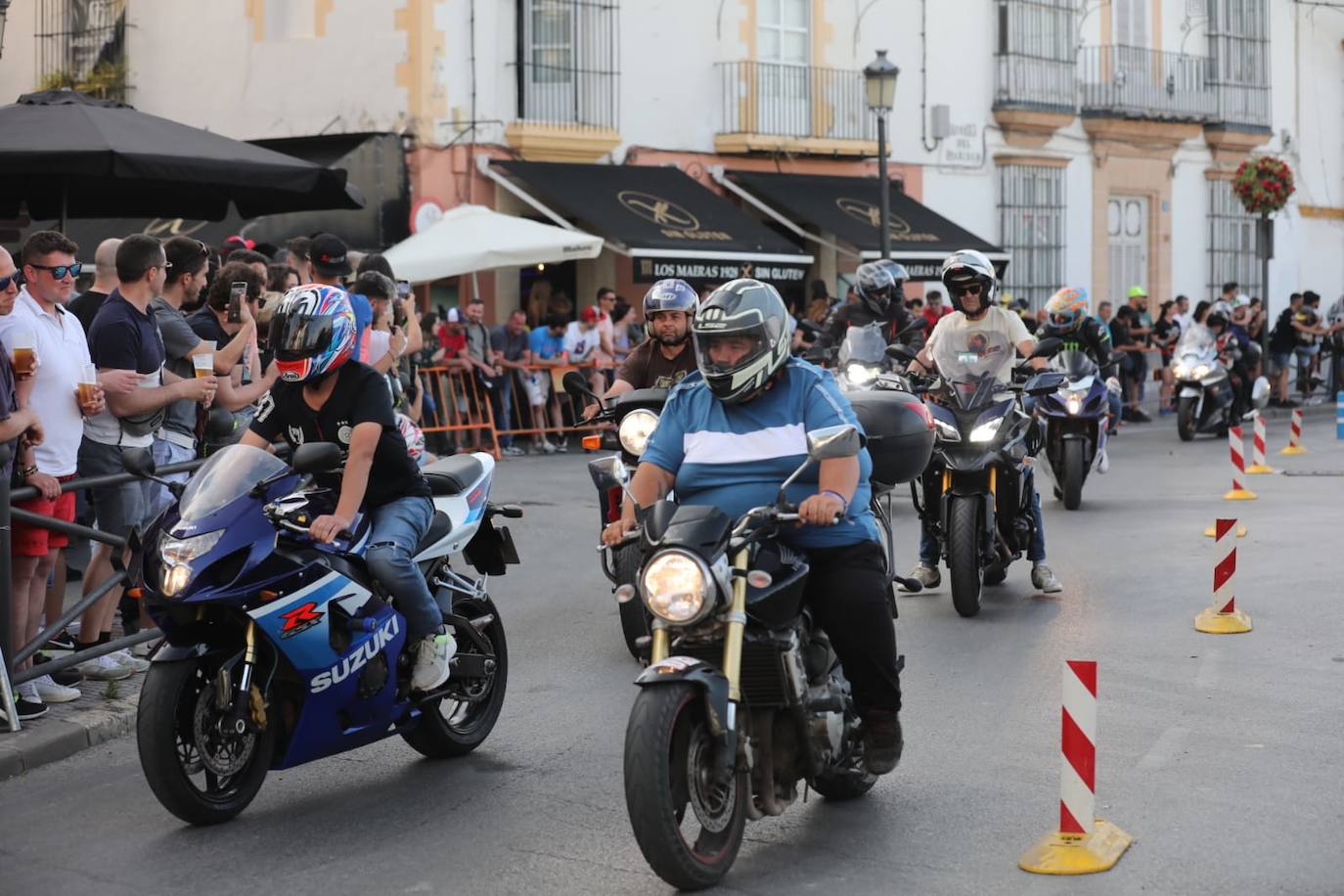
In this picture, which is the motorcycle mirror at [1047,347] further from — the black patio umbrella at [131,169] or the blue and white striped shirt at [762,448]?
the black patio umbrella at [131,169]

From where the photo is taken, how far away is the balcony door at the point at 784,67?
28.1 meters

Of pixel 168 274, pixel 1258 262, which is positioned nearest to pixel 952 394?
pixel 168 274

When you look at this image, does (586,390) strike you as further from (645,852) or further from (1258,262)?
(1258,262)

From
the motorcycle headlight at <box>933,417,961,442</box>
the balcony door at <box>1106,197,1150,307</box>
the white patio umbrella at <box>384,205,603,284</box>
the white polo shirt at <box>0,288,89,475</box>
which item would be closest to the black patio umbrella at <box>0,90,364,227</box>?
the white polo shirt at <box>0,288,89,475</box>

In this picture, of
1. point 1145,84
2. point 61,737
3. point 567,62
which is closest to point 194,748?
point 61,737

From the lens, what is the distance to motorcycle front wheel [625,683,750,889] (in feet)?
16.8

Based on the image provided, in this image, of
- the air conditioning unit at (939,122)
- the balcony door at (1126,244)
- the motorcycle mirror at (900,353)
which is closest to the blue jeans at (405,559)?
the motorcycle mirror at (900,353)

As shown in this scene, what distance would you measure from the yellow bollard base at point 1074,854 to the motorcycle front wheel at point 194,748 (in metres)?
2.43

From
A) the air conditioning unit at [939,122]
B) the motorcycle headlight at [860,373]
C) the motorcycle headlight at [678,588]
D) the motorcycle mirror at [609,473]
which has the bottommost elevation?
the motorcycle headlight at [678,588]

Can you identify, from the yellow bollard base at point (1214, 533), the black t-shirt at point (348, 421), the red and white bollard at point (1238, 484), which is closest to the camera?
the black t-shirt at point (348, 421)

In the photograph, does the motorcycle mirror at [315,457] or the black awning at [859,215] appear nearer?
the motorcycle mirror at [315,457]

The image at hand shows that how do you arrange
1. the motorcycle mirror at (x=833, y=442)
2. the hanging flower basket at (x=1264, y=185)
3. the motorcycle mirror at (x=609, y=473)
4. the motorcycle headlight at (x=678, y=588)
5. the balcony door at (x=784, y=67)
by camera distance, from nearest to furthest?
1. the motorcycle headlight at (x=678, y=588)
2. the motorcycle mirror at (x=833, y=442)
3. the motorcycle mirror at (x=609, y=473)
4. the balcony door at (x=784, y=67)
5. the hanging flower basket at (x=1264, y=185)

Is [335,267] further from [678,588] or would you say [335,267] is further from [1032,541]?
[678,588]

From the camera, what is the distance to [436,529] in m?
7.05
